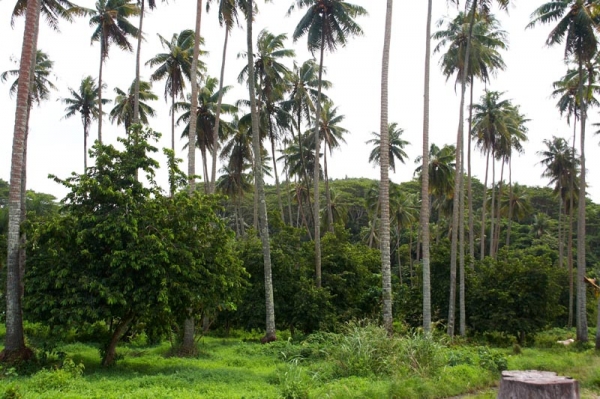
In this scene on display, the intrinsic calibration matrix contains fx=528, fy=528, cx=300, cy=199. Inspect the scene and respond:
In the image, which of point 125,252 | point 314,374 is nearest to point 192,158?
point 125,252

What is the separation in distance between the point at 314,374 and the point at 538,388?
8353mm

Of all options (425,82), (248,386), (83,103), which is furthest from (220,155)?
(248,386)

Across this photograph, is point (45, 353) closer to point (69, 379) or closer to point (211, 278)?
point (69, 379)

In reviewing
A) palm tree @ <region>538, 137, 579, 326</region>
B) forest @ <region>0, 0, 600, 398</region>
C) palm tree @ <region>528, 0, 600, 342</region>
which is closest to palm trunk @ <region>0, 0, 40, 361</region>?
forest @ <region>0, 0, 600, 398</region>

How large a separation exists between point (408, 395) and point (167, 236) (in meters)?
6.85

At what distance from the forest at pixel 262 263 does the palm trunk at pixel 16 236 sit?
4cm

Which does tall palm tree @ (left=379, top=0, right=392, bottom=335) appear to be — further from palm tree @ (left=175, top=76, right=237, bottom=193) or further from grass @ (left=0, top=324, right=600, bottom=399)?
palm tree @ (left=175, top=76, right=237, bottom=193)

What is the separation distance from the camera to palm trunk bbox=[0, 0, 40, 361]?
1281 centimetres

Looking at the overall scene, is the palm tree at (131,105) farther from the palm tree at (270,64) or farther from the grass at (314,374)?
the grass at (314,374)

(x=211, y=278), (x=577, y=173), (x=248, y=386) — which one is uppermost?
(x=577, y=173)

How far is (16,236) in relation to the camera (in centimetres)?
1310

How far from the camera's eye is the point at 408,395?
10328 mm

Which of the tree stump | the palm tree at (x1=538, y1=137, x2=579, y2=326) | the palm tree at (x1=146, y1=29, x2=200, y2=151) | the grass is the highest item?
the palm tree at (x1=146, y1=29, x2=200, y2=151)

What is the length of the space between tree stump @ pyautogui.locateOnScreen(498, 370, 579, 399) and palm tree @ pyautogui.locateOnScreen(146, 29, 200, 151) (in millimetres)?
23642
